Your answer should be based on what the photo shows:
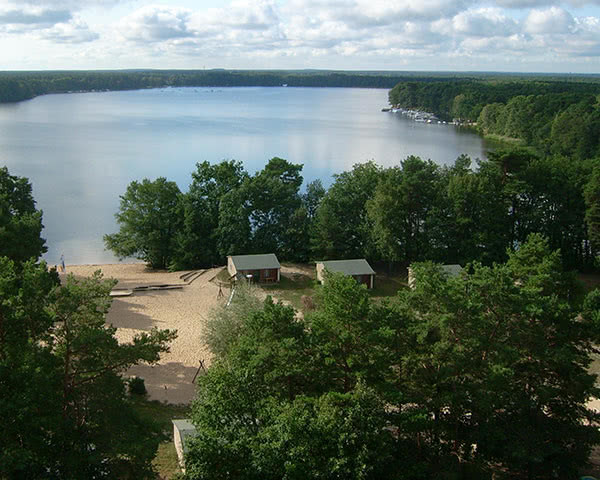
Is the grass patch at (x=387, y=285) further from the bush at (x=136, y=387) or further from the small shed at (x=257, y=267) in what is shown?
the bush at (x=136, y=387)

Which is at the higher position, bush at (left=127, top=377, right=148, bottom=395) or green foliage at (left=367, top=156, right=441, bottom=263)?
green foliage at (left=367, top=156, right=441, bottom=263)

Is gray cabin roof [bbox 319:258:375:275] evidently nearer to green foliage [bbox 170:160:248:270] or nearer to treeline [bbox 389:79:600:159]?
green foliage [bbox 170:160:248:270]

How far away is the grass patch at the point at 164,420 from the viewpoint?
514 inches

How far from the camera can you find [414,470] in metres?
10.9

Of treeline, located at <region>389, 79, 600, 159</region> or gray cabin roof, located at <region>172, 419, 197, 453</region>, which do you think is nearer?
gray cabin roof, located at <region>172, 419, 197, 453</region>

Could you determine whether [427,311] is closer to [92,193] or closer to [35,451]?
[35,451]

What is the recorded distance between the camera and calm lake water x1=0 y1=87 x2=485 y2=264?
4234 centimetres

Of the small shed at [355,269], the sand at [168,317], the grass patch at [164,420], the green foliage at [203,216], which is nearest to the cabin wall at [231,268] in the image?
the sand at [168,317]

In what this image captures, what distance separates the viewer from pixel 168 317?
23984mm

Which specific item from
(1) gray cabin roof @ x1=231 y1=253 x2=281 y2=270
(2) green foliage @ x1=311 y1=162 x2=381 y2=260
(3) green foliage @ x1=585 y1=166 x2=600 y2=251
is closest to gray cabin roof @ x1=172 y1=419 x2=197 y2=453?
(1) gray cabin roof @ x1=231 y1=253 x2=281 y2=270

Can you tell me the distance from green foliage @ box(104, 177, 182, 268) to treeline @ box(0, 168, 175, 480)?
19.5 m

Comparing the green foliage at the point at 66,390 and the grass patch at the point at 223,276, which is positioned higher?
the green foliage at the point at 66,390

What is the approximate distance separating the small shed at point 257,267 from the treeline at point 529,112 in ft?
114

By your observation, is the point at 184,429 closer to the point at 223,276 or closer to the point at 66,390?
the point at 66,390
